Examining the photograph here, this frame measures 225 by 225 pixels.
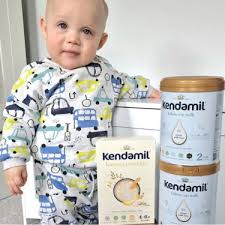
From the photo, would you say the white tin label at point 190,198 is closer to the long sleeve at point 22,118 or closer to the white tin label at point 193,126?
the white tin label at point 193,126

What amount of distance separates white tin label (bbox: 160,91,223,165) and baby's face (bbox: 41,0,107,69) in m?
0.25

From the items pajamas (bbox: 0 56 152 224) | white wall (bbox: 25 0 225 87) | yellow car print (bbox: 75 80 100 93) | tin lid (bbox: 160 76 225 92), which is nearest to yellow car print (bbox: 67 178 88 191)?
pajamas (bbox: 0 56 152 224)

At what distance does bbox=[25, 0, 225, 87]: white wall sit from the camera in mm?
944

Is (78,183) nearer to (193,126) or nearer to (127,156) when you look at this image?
(127,156)

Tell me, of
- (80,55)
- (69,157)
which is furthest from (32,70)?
(69,157)

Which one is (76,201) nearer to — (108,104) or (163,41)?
(108,104)

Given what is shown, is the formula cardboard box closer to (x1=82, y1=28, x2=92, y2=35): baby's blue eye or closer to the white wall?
(x1=82, y1=28, x2=92, y2=35): baby's blue eye

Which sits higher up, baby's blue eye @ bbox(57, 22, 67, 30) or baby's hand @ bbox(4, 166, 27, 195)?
baby's blue eye @ bbox(57, 22, 67, 30)

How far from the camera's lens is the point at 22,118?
28.3 inches

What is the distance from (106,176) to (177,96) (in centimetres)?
23

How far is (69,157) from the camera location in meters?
0.72

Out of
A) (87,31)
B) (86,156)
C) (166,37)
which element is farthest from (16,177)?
(166,37)

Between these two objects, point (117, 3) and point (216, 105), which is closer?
point (216, 105)

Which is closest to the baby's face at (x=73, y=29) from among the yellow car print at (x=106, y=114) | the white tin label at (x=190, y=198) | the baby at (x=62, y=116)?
the baby at (x=62, y=116)
